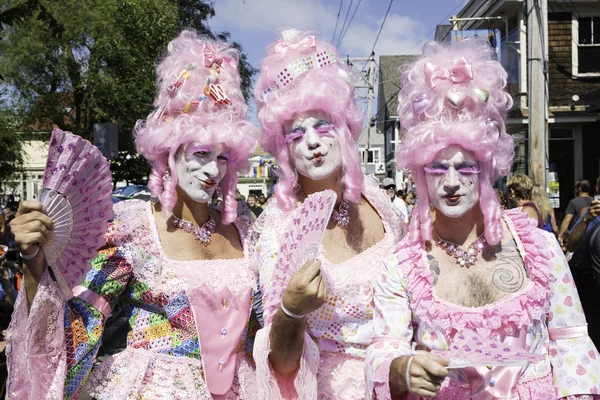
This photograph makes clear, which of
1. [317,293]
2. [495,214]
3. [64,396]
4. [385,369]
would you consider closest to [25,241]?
[64,396]

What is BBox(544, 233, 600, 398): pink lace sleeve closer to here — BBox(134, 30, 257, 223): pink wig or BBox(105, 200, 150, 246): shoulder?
Result: BBox(134, 30, 257, 223): pink wig

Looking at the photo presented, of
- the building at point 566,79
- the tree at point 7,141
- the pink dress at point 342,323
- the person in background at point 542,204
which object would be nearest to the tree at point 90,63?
the tree at point 7,141

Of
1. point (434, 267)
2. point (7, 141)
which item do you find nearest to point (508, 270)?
point (434, 267)

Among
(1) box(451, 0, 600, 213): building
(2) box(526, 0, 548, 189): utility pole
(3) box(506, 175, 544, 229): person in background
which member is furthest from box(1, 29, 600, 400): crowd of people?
(1) box(451, 0, 600, 213): building

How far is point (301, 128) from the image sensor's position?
2428 millimetres

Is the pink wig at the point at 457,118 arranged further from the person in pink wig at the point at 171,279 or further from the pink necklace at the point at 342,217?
the person in pink wig at the point at 171,279

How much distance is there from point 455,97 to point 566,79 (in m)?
12.4

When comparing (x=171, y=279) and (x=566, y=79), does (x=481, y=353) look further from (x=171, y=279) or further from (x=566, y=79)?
(x=566, y=79)

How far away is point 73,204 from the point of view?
210cm

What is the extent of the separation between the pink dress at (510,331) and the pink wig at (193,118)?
0.89m

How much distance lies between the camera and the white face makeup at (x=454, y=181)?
197 cm

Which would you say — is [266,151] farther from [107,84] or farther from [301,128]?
[107,84]

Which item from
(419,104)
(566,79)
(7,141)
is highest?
(566,79)

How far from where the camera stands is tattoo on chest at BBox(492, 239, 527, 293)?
194 centimetres
